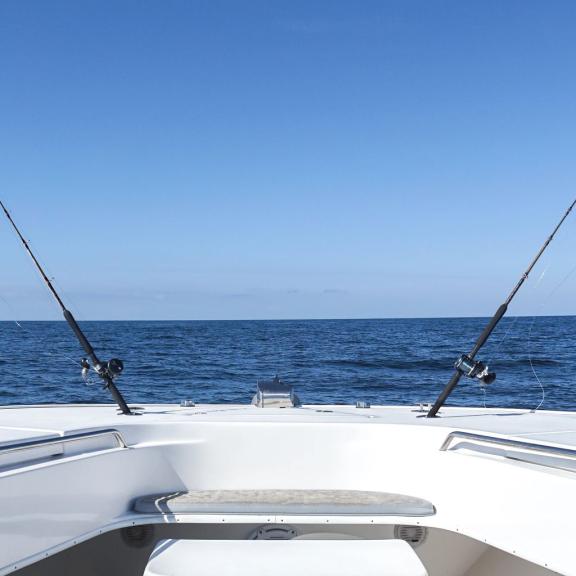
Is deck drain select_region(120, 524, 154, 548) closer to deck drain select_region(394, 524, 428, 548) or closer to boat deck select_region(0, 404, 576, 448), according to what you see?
boat deck select_region(0, 404, 576, 448)

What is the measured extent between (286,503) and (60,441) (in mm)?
1086

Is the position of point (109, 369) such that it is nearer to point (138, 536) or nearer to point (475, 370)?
point (138, 536)

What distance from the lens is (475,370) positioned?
332 centimetres

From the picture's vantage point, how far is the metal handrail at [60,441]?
2322 mm

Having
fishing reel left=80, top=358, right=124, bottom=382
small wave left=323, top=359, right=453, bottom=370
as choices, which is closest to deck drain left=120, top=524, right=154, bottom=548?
fishing reel left=80, top=358, right=124, bottom=382

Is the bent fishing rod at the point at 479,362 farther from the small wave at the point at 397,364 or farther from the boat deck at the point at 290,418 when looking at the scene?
the small wave at the point at 397,364

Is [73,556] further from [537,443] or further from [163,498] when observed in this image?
[537,443]

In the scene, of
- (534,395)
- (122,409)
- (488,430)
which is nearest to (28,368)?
(534,395)

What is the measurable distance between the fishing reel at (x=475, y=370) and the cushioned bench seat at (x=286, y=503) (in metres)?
0.79

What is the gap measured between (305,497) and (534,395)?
447 inches

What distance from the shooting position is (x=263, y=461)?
3131 millimetres

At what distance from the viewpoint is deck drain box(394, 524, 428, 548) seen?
3035 millimetres

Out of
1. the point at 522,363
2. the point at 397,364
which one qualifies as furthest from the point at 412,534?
the point at 522,363

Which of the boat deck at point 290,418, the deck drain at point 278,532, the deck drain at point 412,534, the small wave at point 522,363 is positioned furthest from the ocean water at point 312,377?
the deck drain at point 278,532
